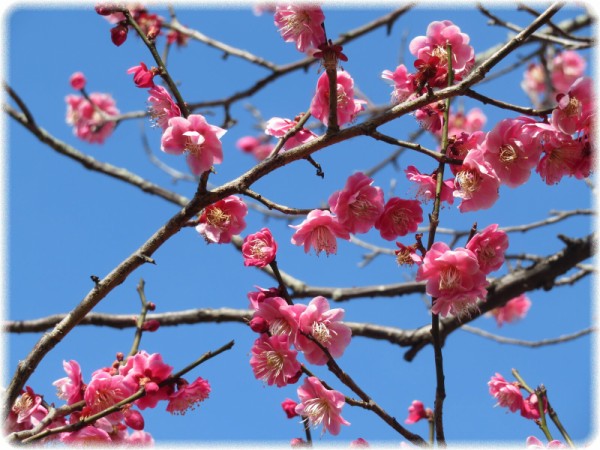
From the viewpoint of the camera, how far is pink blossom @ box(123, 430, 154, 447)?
2152mm

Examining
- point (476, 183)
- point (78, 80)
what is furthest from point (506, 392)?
point (78, 80)

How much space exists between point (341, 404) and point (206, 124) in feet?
2.74

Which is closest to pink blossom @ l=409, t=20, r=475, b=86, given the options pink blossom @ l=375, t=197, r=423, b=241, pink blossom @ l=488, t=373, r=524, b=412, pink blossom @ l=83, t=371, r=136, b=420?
pink blossom @ l=375, t=197, r=423, b=241

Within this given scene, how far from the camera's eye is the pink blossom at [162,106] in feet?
5.98

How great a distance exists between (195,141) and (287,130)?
34 cm

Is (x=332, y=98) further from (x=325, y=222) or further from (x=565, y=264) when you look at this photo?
(x=565, y=264)

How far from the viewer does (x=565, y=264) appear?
294 cm

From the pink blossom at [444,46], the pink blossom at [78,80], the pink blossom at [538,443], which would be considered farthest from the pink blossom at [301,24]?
the pink blossom at [78,80]

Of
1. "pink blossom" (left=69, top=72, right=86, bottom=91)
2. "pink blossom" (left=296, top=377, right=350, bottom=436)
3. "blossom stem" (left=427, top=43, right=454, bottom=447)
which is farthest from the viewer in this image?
"pink blossom" (left=69, top=72, right=86, bottom=91)

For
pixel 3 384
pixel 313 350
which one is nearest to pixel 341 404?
pixel 313 350

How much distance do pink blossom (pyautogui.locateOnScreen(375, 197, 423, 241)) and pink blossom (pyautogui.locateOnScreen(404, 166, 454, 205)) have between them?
4 centimetres

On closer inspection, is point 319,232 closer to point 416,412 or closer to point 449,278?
point 449,278

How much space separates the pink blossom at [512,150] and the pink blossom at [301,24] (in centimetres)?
56

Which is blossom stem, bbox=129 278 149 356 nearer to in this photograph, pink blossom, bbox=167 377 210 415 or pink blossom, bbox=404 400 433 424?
pink blossom, bbox=167 377 210 415
